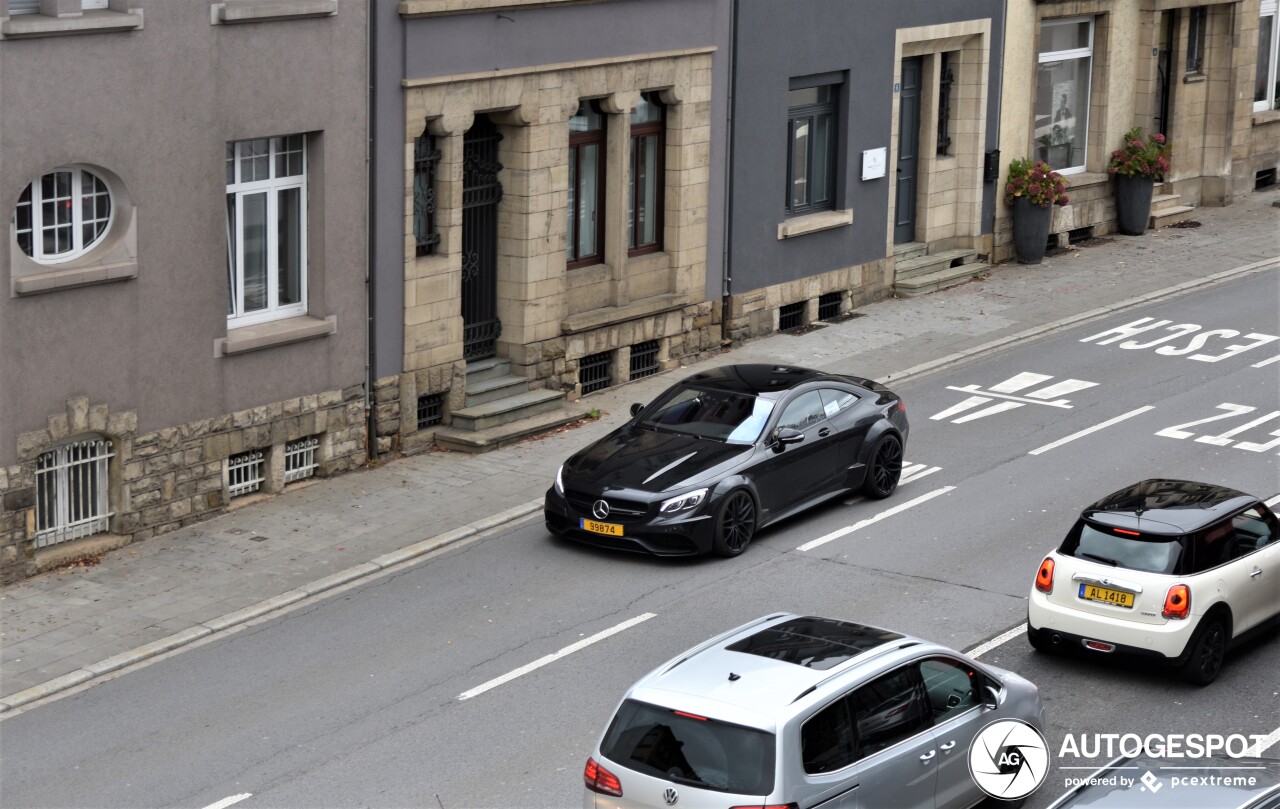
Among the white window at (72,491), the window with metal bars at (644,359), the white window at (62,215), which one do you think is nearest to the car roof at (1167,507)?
the white window at (72,491)

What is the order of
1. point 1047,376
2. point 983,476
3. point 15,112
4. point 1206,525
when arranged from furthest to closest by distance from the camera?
point 1047,376 → point 983,476 → point 15,112 → point 1206,525

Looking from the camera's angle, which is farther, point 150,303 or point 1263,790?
point 150,303

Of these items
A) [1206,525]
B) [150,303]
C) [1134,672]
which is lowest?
[1134,672]

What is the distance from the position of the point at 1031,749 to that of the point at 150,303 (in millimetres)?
10220

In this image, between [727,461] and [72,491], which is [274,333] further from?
[727,461]

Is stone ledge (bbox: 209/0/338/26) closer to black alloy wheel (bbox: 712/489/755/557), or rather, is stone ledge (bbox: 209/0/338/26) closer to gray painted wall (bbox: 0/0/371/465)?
gray painted wall (bbox: 0/0/371/465)

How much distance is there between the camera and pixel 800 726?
34.8 feet

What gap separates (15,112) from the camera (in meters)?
16.9

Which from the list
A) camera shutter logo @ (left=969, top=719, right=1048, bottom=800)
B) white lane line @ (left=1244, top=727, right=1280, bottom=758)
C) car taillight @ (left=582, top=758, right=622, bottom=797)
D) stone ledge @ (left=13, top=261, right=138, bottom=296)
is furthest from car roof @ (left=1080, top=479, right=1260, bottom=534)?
stone ledge @ (left=13, top=261, right=138, bottom=296)

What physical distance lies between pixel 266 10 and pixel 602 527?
250 inches

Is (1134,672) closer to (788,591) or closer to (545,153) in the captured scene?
(788,591)

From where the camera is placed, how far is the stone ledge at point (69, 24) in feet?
54.6

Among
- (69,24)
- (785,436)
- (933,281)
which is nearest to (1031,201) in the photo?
(933,281)

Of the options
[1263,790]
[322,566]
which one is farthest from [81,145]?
[1263,790]
